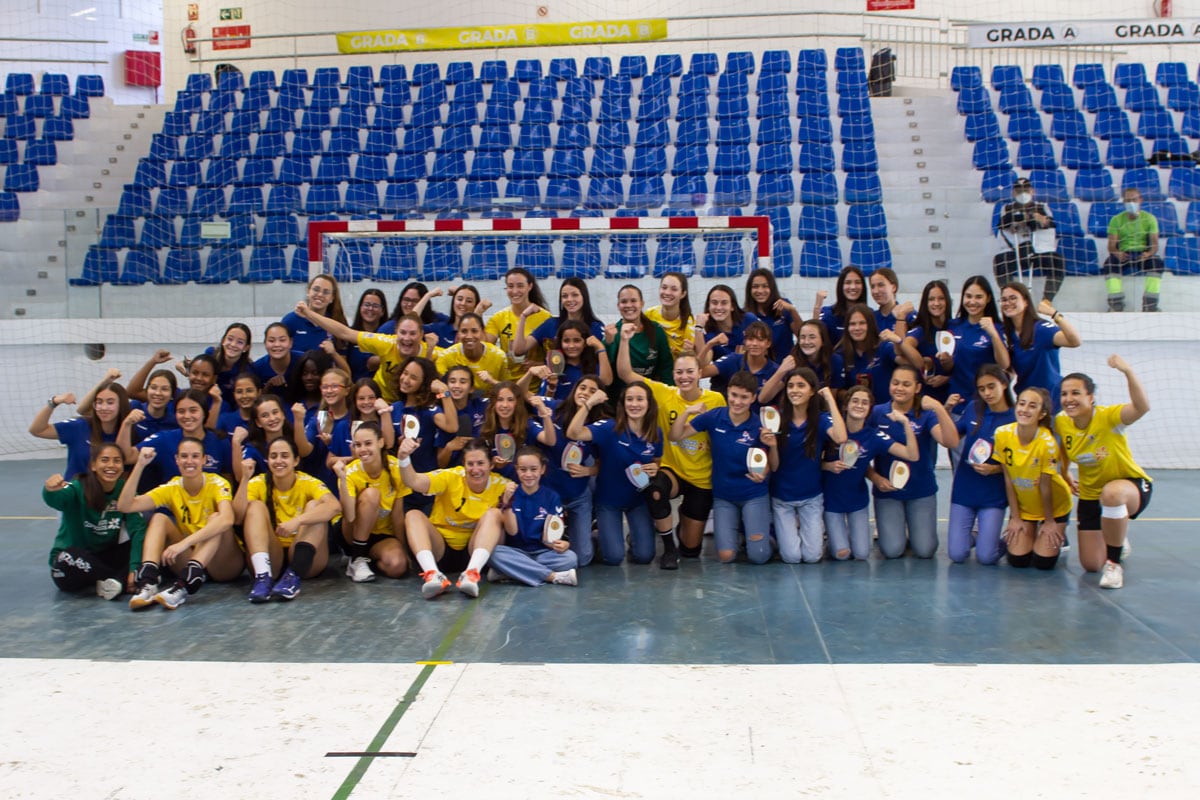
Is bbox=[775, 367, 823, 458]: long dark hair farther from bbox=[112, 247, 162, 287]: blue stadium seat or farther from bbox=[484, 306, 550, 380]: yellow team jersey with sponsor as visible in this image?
bbox=[112, 247, 162, 287]: blue stadium seat

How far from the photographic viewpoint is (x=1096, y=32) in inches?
512

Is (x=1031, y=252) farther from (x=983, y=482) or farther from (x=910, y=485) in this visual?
(x=910, y=485)

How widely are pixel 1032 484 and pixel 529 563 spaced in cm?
298

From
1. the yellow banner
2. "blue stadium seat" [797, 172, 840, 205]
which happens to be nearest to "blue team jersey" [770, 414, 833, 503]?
"blue stadium seat" [797, 172, 840, 205]

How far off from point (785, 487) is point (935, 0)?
1304cm

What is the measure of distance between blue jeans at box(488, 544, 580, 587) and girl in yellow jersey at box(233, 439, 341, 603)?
3.18 feet

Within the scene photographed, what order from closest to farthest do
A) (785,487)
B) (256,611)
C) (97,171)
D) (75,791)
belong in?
(75,791) < (256,611) < (785,487) < (97,171)

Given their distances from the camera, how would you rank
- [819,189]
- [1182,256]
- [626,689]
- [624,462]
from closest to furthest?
[626,689] < [624,462] < [1182,256] < [819,189]

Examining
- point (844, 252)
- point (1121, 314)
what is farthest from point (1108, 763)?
point (844, 252)

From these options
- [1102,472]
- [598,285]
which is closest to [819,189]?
[598,285]

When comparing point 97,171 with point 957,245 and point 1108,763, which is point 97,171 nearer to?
point 957,245

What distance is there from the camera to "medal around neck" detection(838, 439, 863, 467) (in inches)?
241

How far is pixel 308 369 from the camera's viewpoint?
6.71m

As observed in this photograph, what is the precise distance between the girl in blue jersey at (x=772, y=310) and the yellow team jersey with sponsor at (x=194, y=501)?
3.68m
